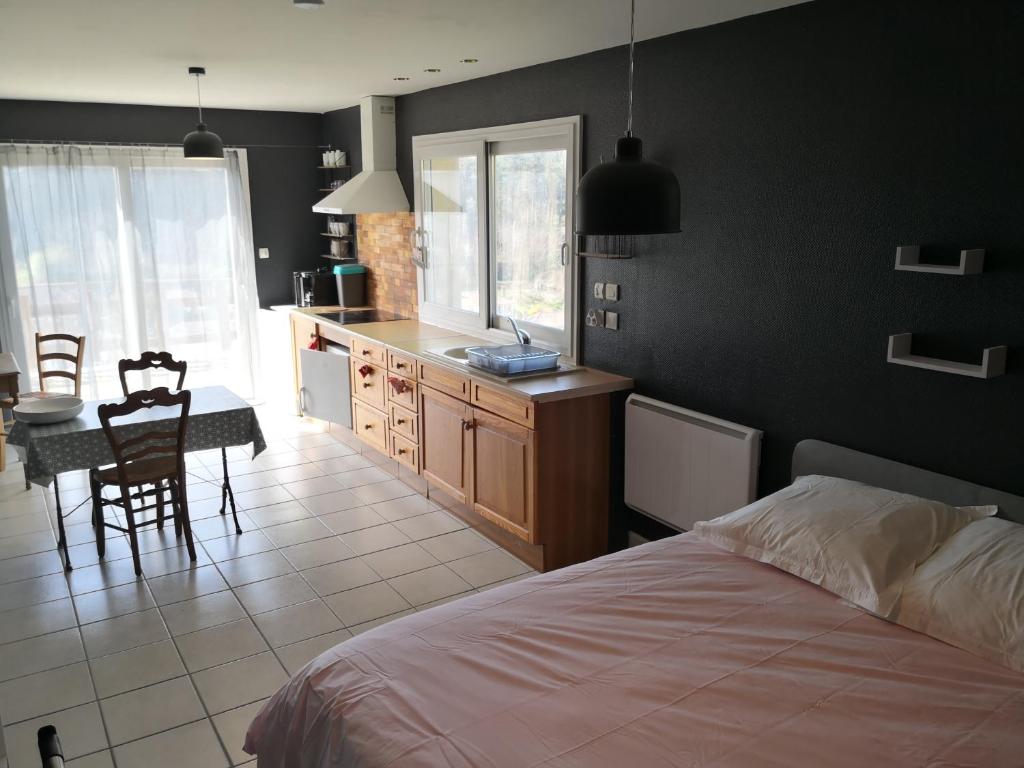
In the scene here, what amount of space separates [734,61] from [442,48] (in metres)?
1.43

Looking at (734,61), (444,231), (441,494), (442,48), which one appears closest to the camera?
(734,61)

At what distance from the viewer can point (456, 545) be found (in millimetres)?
4434

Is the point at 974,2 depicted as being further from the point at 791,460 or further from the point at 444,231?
the point at 444,231

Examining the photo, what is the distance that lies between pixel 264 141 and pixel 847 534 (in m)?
6.01

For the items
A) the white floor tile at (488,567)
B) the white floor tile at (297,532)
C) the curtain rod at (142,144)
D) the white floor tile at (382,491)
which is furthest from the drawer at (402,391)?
the curtain rod at (142,144)

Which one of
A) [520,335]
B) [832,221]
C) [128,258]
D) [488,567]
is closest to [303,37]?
[520,335]

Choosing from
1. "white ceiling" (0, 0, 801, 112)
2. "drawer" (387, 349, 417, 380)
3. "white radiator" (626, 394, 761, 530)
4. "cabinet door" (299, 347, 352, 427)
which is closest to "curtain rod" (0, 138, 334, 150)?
"white ceiling" (0, 0, 801, 112)

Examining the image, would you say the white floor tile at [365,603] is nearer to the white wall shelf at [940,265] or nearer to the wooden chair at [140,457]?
the wooden chair at [140,457]

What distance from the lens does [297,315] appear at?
6.67 meters

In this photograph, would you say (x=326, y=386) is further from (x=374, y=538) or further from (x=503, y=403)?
(x=503, y=403)

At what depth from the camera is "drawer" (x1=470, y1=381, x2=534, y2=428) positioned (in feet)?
12.8

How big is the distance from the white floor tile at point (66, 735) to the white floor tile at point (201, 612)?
0.58 m

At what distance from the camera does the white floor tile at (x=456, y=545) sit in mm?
4316

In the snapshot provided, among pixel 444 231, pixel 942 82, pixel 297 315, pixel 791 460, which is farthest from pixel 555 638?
pixel 297 315
